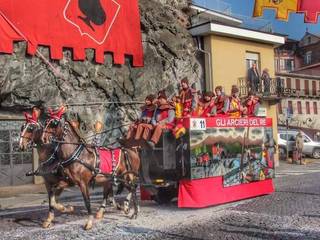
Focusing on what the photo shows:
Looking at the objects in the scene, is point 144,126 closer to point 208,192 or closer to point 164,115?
point 164,115

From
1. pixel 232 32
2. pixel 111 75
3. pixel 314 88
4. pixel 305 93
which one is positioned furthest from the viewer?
pixel 314 88

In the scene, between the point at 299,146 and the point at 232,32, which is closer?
the point at 232,32

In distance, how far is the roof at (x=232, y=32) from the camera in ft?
84.4

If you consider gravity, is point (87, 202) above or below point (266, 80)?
below

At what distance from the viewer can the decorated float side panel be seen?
11.2 m

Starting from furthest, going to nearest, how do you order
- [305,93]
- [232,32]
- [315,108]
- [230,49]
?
[315,108]
[305,93]
[230,49]
[232,32]

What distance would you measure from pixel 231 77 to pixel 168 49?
148 inches

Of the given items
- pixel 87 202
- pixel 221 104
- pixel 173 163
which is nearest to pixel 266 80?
pixel 221 104

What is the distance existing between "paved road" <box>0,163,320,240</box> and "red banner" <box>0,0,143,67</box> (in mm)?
9093

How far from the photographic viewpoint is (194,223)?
32.1 feet

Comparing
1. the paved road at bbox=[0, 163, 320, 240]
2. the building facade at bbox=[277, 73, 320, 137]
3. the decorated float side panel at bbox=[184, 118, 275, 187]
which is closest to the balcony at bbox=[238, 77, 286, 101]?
the decorated float side panel at bbox=[184, 118, 275, 187]

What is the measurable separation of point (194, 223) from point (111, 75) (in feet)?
46.0

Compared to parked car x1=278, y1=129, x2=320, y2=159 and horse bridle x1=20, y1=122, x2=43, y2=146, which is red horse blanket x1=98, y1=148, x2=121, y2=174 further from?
parked car x1=278, y1=129, x2=320, y2=159

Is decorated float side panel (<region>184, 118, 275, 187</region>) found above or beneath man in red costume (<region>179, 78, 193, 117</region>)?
beneath
